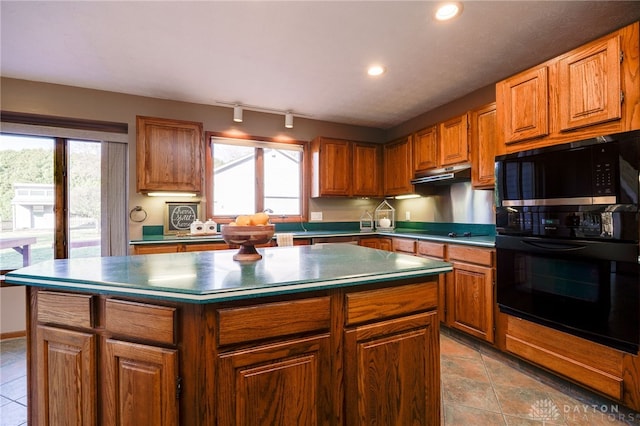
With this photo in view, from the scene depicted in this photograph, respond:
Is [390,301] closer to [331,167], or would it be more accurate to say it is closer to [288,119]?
[331,167]

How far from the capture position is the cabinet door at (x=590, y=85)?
1713 mm

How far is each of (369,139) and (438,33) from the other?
7.96ft

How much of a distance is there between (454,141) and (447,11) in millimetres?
1479

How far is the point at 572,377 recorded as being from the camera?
6.28 ft

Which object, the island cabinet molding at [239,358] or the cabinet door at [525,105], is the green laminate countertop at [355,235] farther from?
the island cabinet molding at [239,358]

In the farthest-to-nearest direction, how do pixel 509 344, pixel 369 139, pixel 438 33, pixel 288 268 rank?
1. pixel 369 139
2. pixel 509 344
3. pixel 438 33
4. pixel 288 268

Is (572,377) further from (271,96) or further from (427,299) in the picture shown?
(271,96)

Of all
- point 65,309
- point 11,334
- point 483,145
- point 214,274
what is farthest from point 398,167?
point 11,334

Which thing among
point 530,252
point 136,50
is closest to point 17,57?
point 136,50

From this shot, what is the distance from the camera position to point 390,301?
4.15ft

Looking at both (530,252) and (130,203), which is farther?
(130,203)

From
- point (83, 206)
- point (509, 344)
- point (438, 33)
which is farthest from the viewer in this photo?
point (83, 206)

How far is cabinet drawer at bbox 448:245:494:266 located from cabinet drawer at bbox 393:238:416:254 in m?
0.51

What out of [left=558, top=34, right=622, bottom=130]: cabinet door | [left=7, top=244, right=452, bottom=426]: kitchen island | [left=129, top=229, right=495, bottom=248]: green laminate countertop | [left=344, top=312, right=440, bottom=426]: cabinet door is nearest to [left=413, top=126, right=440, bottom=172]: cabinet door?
[left=129, top=229, right=495, bottom=248]: green laminate countertop
